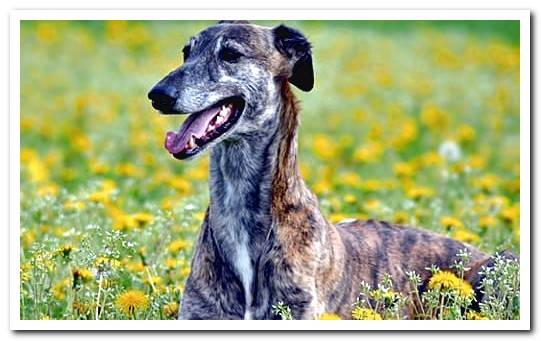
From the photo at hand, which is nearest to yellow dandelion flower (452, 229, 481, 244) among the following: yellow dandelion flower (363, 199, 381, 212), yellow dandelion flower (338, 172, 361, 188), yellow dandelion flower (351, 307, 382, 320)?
yellow dandelion flower (363, 199, 381, 212)

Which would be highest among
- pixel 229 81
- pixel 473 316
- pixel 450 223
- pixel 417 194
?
pixel 229 81

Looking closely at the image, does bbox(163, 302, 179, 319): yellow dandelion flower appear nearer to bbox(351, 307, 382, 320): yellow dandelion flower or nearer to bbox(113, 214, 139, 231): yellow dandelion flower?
bbox(113, 214, 139, 231): yellow dandelion flower

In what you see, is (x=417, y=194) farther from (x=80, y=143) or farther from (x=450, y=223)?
(x=80, y=143)

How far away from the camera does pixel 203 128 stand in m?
5.43

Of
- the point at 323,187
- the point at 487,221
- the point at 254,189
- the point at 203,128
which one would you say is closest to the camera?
the point at 203,128

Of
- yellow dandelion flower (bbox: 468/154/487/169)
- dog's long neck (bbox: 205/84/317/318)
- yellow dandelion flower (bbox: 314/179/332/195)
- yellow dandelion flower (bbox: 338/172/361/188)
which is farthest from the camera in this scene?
yellow dandelion flower (bbox: 468/154/487/169)

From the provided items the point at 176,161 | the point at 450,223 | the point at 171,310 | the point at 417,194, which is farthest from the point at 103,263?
the point at 176,161

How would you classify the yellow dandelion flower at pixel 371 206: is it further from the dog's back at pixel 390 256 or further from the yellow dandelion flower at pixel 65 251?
the yellow dandelion flower at pixel 65 251

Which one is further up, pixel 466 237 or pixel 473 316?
pixel 466 237

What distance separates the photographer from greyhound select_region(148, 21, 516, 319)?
18.1 feet

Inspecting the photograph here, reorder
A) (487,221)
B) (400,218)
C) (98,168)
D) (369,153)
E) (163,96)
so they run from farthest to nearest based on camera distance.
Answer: (369,153) < (98,168) < (400,218) < (487,221) < (163,96)

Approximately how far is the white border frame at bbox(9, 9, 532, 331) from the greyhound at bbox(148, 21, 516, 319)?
0.70ft

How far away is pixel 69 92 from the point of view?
11.2 meters
